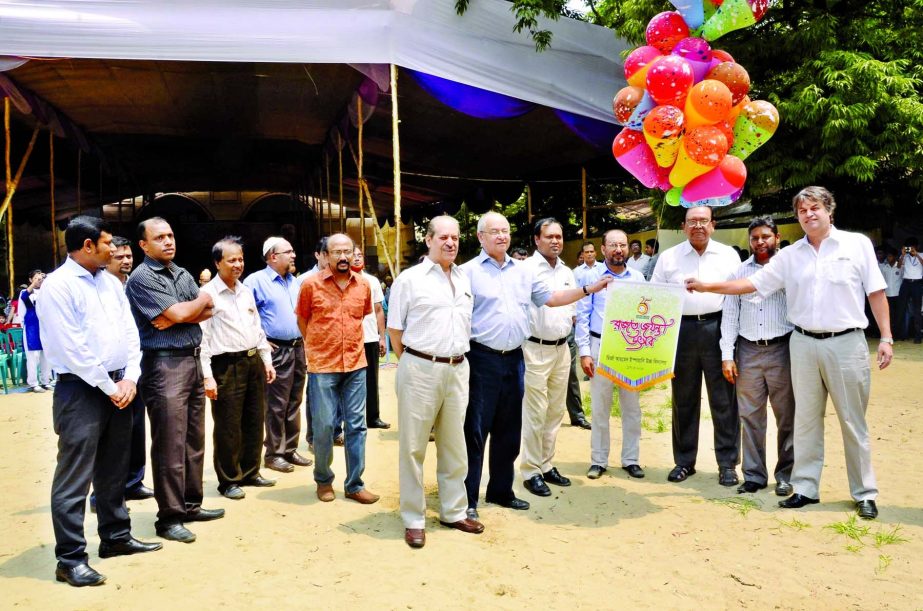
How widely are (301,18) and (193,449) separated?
17.4 ft

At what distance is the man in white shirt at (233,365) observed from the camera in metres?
4.43

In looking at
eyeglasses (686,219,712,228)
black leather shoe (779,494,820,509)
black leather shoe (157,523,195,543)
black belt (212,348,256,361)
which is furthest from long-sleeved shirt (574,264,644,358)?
black leather shoe (157,523,195,543)

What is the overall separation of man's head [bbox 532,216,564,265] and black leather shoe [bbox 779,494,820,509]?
80.7 inches

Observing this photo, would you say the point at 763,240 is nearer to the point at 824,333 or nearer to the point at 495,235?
the point at 824,333

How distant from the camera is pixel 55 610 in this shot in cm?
298

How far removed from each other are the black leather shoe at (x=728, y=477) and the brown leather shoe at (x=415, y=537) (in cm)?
215

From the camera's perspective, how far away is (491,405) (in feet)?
13.4

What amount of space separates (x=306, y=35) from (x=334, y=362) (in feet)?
15.0

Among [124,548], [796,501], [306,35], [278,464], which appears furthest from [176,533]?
[306,35]

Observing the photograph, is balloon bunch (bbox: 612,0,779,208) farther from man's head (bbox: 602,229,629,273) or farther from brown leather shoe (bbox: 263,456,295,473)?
brown leather shoe (bbox: 263,456,295,473)

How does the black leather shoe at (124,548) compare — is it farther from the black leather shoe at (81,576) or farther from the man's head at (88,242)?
the man's head at (88,242)

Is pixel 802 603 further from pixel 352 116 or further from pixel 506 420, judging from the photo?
pixel 352 116

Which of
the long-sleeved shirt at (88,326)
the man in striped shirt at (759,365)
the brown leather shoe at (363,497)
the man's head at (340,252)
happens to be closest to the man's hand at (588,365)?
the man in striped shirt at (759,365)

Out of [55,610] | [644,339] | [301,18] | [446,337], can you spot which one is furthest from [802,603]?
[301,18]
